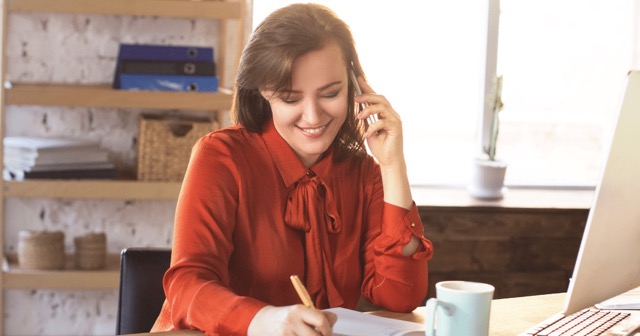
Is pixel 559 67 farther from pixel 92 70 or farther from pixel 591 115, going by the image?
pixel 92 70

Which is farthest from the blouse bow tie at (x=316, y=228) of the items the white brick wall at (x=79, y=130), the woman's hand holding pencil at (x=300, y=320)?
the white brick wall at (x=79, y=130)

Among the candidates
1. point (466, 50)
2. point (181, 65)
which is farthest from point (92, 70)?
point (466, 50)

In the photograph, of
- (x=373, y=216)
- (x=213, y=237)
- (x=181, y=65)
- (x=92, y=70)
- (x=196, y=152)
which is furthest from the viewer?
(x=92, y=70)

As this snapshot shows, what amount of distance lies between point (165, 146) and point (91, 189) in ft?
0.89

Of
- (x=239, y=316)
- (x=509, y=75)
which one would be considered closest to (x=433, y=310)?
(x=239, y=316)

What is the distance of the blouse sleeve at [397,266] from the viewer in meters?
1.76

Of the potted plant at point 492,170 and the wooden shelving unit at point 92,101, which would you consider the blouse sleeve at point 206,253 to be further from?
the potted plant at point 492,170

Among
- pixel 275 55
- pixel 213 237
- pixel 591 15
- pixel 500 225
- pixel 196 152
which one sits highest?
pixel 591 15

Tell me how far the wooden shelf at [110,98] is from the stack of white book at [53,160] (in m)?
0.14

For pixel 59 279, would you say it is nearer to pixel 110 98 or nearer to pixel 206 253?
pixel 110 98

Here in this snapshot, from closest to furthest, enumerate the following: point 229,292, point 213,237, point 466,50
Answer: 1. point 229,292
2. point 213,237
3. point 466,50

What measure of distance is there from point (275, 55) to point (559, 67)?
2286mm

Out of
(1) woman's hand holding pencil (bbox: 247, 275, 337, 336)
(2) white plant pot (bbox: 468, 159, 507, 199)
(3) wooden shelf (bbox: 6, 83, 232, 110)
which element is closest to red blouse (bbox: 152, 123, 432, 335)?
(1) woman's hand holding pencil (bbox: 247, 275, 337, 336)

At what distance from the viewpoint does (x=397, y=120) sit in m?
1.81
